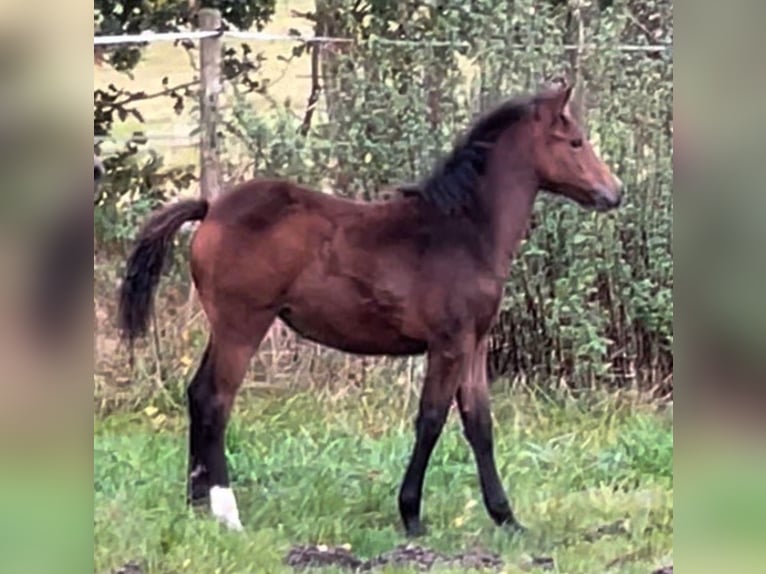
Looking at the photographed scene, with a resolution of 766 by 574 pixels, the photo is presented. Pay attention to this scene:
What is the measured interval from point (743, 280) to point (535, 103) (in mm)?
808

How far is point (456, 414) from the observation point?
2.67 metres

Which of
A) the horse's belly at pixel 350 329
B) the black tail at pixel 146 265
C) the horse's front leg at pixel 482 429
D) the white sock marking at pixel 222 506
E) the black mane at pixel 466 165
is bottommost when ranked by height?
the white sock marking at pixel 222 506

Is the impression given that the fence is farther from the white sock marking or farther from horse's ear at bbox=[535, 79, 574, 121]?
the white sock marking

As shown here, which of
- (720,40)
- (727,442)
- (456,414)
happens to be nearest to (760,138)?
(720,40)

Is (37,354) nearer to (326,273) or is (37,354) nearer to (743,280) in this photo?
(326,273)

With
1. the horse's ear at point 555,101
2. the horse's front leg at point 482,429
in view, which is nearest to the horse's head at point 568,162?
the horse's ear at point 555,101

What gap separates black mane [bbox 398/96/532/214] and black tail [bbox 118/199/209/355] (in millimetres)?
527

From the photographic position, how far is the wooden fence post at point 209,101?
8.50ft

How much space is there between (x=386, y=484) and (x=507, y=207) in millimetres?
720

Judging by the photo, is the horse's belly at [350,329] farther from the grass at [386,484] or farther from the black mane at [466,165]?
the black mane at [466,165]

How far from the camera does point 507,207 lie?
2682mm

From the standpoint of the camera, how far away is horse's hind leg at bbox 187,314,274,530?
2625 mm

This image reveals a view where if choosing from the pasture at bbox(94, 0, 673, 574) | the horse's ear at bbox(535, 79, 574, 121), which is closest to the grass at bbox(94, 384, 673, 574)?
the pasture at bbox(94, 0, 673, 574)

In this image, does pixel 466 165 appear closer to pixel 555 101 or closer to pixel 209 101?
pixel 555 101
